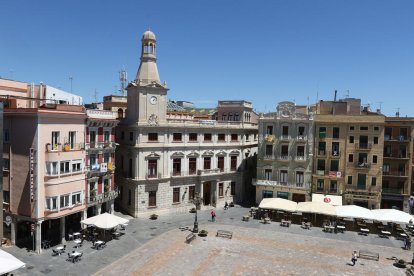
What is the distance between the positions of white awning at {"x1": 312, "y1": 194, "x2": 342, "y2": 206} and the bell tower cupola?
30.4 m

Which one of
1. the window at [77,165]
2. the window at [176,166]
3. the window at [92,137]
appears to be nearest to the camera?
the window at [77,165]

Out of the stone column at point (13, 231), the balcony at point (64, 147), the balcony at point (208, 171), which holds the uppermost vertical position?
the balcony at point (64, 147)

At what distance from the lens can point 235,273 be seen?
30766 mm

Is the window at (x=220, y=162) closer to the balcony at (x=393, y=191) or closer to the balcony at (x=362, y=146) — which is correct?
the balcony at (x=362, y=146)

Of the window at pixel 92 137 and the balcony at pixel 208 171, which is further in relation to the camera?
the balcony at pixel 208 171

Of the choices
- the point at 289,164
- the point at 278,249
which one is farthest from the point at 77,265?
the point at 289,164

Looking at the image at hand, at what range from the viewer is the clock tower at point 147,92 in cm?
4753

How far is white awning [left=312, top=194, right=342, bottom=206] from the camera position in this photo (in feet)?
166

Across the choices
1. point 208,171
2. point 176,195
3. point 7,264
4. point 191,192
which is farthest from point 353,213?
point 7,264

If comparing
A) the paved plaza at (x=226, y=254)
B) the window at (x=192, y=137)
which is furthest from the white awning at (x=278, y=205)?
the window at (x=192, y=137)

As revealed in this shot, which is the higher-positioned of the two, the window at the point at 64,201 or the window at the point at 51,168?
the window at the point at 51,168

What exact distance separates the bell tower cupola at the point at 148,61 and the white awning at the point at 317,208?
28.0m

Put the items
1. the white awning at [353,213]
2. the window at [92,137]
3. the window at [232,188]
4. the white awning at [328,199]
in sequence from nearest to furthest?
the window at [92,137] → the white awning at [353,213] → the white awning at [328,199] → the window at [232,188]

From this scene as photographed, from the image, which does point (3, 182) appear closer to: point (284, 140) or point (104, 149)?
point (104, 149)
